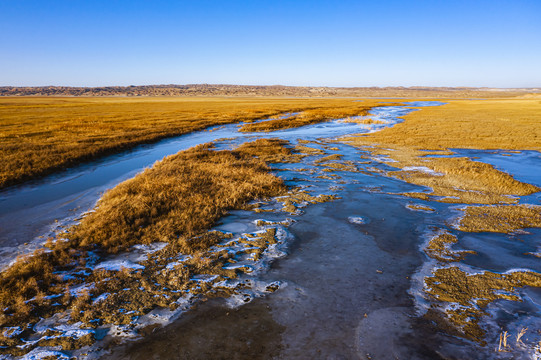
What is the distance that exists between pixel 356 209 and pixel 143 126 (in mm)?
35361

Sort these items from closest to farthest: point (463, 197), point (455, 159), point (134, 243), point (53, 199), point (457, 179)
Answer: point (134, 243) → point (463, 197) → point (53, 199) → point (457, 179) → point (455, 159)

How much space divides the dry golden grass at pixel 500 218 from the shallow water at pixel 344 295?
0.49 metres

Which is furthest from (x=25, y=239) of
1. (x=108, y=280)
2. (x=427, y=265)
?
(x=427, y=265)

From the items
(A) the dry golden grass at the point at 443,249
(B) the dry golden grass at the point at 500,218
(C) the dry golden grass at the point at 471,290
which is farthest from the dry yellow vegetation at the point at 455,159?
(C) the dry golden grass at the point at 471,290

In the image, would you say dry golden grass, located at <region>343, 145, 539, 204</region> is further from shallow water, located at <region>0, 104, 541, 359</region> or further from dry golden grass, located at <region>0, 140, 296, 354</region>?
dry golden grass, located at <region>0, 140, 296, 354</region>

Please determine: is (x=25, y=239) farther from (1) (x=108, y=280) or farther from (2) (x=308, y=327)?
(2) (x=308, y=327)

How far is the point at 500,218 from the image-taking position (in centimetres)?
1141

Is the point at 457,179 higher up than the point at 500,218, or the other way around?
the point at 457,179

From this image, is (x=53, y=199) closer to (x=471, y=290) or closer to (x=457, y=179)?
(x=471, y=290)

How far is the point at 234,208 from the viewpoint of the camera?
1264 centimetres

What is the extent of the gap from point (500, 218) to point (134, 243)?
13530 millimetres

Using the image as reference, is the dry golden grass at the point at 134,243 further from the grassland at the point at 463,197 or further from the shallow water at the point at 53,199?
the grassland at the point at 463,197

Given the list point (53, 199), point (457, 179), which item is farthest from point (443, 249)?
point (53, 199)

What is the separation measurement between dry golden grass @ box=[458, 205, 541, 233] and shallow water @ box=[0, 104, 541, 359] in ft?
1.62
